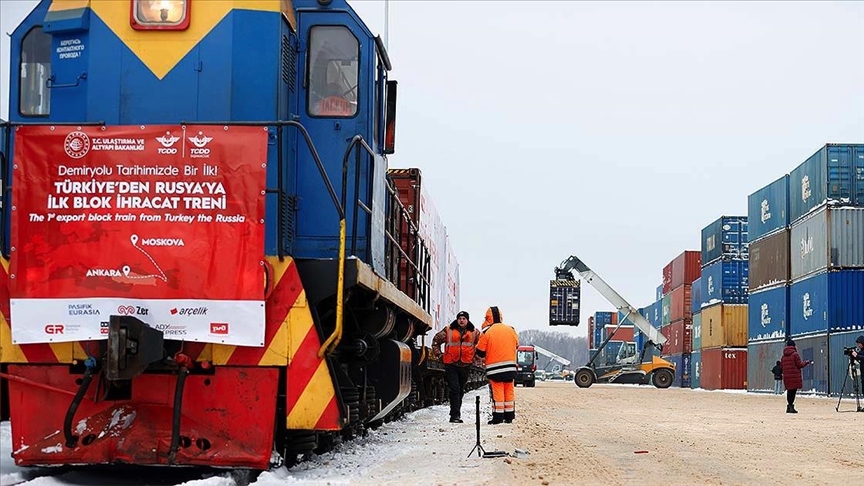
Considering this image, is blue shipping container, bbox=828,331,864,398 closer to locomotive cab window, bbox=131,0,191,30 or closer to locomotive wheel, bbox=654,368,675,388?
locomotive wheel, bbox=654,368,675,388

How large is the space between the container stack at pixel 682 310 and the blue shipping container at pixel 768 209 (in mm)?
15671

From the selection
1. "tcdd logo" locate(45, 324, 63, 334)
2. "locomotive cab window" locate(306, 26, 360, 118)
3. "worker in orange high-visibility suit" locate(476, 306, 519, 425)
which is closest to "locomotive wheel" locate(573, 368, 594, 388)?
"worker in orange high-visibility suit" locate(476, 306, 519, 425)

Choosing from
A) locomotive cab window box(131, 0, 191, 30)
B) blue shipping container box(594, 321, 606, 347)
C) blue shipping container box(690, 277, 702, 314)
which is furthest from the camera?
blue shipping container box(594, 321, 606, 347)

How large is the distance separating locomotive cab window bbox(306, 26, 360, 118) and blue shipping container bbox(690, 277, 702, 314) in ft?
153

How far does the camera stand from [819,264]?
32.9 m

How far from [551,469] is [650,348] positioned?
132 feet

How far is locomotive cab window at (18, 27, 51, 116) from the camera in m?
7.46

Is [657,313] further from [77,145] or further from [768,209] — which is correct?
[77,145]

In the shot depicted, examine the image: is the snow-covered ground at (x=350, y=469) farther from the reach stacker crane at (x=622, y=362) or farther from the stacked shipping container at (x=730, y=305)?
the stacked shipping container at (x=730, y=305)

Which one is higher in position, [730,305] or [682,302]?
[682,302]

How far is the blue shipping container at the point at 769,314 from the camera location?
36.8 metres

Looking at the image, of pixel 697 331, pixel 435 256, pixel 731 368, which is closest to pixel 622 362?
pixel 731 368

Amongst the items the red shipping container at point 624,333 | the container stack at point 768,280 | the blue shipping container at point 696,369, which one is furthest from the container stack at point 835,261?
the red shipping container at point 624,333

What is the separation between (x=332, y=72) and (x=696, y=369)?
158ft
